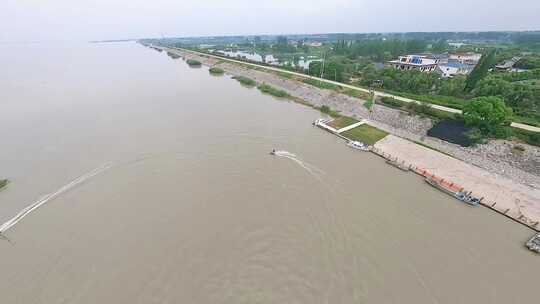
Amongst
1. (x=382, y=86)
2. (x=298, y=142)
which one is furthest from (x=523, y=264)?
(x=382, y=86)

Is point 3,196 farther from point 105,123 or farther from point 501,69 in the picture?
point 501,69

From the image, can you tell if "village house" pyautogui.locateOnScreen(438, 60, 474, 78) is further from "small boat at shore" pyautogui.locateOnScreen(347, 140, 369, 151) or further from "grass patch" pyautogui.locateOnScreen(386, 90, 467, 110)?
"small boat at shore" pyautogui.locateOnScreen(347, 140, 369, 151)

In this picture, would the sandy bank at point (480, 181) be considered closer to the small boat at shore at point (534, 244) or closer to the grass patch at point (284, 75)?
the small boat at shore at point (534, 244)

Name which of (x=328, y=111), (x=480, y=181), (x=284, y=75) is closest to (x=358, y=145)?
(x=480, y=181)

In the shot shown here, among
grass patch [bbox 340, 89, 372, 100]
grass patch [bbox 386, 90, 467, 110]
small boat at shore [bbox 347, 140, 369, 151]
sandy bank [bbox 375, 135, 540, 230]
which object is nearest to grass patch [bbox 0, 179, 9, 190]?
small boat at shore [bbox 347, 140, 369, 151]

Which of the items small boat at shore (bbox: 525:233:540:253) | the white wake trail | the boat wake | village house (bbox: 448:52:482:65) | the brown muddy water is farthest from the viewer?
village house (bbox: 448:52:482:65)

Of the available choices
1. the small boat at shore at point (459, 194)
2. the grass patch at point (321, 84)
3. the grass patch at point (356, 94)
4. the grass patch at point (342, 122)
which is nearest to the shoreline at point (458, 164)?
the small boat at shore at point (459, 194)

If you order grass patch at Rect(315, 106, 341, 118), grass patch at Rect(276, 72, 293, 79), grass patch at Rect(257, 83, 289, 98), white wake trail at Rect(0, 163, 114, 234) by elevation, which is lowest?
white wake trail at Rect(0, 163, 114, 234)
